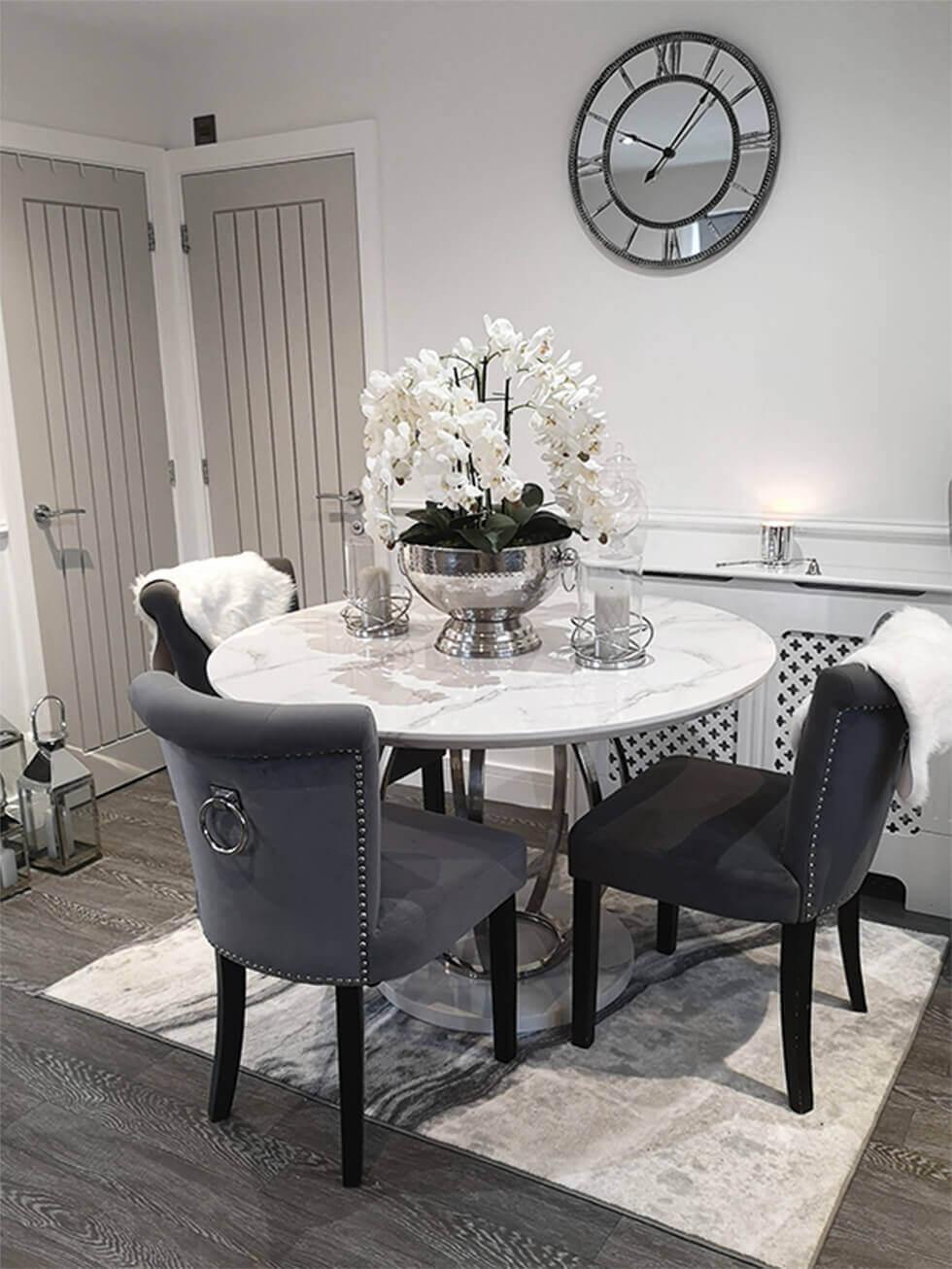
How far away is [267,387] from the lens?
4.04 meters

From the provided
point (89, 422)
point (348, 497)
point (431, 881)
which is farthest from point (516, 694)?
point (89, 422)

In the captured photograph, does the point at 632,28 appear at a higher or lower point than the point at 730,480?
higher

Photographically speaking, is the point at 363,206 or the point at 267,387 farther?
the point at 267,387

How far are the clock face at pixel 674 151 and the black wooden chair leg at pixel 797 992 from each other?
195 cm

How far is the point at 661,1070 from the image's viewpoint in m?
2.27

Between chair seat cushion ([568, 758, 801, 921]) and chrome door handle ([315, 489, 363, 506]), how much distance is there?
1.87 m

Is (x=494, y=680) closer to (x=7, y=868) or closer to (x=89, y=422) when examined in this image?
(x=7, y=868)

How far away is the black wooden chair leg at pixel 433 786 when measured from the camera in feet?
9.62

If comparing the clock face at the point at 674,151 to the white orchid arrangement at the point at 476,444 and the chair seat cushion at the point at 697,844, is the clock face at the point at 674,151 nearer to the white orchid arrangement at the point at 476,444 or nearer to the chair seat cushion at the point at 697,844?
the white orchid arrangement at the point at 476,444

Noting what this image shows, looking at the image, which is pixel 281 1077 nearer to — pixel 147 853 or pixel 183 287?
pixel 147 853

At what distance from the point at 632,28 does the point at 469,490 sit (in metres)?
1.82

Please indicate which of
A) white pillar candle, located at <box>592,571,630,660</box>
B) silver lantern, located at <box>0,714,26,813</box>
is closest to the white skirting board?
white pillar candle, located at <box>592,571,630,660</box>

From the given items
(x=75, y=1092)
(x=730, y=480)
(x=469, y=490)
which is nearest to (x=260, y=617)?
(x=469, y=490)

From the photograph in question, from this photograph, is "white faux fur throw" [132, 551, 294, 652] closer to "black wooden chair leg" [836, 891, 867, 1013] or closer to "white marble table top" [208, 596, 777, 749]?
"white marble table top" [208, 596, 777, 749]
